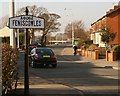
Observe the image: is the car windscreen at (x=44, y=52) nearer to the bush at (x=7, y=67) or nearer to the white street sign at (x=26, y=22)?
the white street sign at (x=26, y=22)

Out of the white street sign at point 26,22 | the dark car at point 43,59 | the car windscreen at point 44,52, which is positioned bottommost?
the dark car at point 43,59

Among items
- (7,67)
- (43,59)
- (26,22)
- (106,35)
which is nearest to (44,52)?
(43,59)

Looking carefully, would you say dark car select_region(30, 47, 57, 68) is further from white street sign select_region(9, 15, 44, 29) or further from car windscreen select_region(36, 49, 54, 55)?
white street sign select_region(9, 15, 44, 29)

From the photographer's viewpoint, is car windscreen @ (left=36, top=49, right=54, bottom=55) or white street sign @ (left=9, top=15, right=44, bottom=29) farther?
car windscreen @ (left=36, top=49, right=54, bottom=55)

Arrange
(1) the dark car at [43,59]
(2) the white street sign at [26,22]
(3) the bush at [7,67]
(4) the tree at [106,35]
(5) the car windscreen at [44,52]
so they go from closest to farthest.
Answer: (3) the bush at [7,67]
(2) the white street sign at [26,22]
(1) the dark car at [43,59]
(5) the car windscreen at [44,52]
(4) the tree at [106,35]

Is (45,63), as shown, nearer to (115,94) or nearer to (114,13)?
(115,94)

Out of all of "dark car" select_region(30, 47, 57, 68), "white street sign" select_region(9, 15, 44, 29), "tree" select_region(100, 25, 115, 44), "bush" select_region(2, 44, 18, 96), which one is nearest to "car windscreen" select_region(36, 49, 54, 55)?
"dark car" select_region(30, 47, 57, 68)

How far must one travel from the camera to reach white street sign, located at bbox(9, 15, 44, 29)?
10555 millimetres

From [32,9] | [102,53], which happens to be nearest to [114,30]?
[102,53]

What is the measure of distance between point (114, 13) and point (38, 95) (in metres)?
44.9

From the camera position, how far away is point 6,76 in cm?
948

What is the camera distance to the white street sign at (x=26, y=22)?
1055cm

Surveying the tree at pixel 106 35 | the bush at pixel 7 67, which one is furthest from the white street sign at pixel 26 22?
the tree at pixel 106 35

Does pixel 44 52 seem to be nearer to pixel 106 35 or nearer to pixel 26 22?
pixel 26 22
